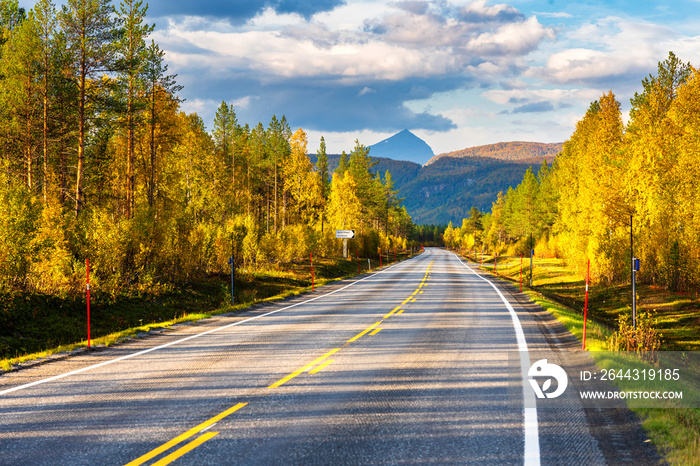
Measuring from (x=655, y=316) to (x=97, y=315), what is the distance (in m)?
22.5

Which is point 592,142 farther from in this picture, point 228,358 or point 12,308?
point 12,308

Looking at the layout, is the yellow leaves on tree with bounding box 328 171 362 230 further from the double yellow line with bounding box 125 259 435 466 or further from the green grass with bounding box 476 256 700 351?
the double yellow line with bounding box 125 259 435 466

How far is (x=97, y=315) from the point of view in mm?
15703

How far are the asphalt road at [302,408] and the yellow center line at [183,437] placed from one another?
0.02 m

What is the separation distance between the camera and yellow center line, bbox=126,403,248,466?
4422mm

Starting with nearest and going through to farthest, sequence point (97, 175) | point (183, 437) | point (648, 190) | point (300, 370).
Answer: point (183, 437) < point (300, 370) < point (648, 190) < point (97, 175)

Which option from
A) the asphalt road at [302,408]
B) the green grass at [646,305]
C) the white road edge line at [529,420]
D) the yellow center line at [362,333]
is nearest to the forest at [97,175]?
the asphalt road at [302,408]

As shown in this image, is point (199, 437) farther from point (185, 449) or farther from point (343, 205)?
point (343, 205)

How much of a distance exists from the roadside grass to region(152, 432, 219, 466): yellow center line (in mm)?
4850

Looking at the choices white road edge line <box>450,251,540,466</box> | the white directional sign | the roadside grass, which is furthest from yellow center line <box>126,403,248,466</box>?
the white directional sign

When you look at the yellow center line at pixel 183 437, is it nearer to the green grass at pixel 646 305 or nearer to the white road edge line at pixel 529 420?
the white road edge line at pixel 529 420

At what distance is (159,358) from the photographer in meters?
8.87

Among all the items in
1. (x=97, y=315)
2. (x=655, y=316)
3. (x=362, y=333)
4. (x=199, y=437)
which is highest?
(x=199, y=437)

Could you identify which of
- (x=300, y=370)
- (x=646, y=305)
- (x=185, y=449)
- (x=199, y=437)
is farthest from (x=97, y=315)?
(x=646, y=305)
